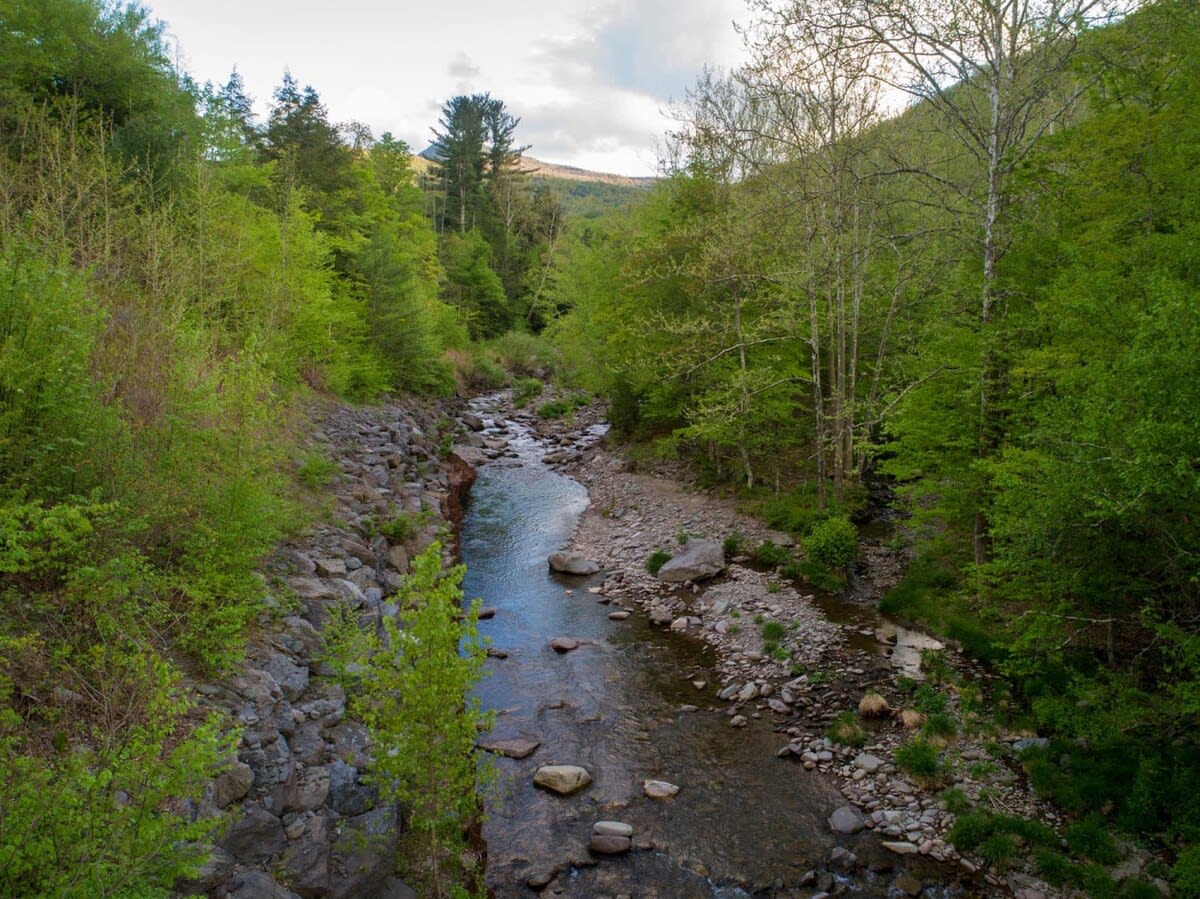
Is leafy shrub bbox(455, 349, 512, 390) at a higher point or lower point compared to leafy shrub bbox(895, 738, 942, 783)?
higher

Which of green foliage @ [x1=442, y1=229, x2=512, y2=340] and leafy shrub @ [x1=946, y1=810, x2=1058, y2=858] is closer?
leafy shrub @ [x1=946, y1=810, x2=1058, y2=858]

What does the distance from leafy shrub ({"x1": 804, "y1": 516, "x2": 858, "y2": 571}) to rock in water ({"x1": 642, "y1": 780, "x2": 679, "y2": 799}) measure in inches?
251

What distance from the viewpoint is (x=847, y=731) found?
8.37 m

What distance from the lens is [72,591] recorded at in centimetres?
511

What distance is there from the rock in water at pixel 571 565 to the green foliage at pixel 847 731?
6.79 m

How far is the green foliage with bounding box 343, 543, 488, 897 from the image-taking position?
4.79 m

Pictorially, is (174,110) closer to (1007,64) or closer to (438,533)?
(438,533)

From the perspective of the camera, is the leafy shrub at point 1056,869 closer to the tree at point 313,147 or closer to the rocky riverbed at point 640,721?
the rocky riverbed at point 640,721

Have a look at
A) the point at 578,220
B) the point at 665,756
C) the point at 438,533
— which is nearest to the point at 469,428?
the point at 438,533

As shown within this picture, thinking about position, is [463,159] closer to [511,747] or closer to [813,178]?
[813,178]

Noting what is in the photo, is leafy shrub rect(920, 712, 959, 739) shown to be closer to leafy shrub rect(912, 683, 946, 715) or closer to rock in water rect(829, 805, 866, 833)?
leafy shrub rect(912, 683, 946, 715)

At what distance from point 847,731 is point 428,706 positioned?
5879mm

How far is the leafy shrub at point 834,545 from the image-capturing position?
12.7 m

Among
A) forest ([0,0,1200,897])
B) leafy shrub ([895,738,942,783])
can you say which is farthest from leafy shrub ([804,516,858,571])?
leafy shrub ([895,738,942,783])
